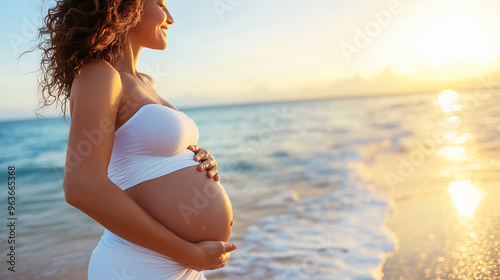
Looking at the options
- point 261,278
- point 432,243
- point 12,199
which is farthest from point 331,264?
point 12,199

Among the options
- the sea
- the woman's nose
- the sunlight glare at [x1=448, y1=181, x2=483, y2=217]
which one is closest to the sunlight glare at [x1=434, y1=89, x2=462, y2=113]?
the sea

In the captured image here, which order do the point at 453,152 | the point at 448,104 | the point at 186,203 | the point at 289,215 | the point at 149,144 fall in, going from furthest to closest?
the point at 448,104, the point at 453,152, the point at 289,215, the point at 186,203, the point at 149,144

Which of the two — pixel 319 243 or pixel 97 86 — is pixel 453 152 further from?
pixel 97 86

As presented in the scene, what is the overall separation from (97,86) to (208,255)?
66 centimetres

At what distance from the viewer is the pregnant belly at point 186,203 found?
1.45 metres

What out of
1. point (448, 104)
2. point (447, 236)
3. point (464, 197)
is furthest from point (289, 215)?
point (448, 104)

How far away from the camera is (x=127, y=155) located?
1430mm

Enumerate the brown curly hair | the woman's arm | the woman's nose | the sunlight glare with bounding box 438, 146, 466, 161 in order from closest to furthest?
the woman's arm → the brown curly hair → the woman's nose → the sunlight glare with bounding box 438, 146, 466, 161

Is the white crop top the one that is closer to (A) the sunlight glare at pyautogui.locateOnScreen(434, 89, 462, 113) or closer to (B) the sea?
(B) the sea

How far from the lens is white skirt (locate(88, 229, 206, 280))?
140cm

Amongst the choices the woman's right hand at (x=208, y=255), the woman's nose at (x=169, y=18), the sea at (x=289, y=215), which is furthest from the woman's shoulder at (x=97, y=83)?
the sea at (x=289, y=215)

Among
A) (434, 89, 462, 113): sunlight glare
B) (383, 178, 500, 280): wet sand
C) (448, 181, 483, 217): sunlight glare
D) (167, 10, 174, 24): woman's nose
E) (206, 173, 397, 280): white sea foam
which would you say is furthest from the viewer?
(434, 89, 462, 113): sunlight glare

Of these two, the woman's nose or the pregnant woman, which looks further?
the woman's nose

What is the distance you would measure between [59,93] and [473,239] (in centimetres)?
391
